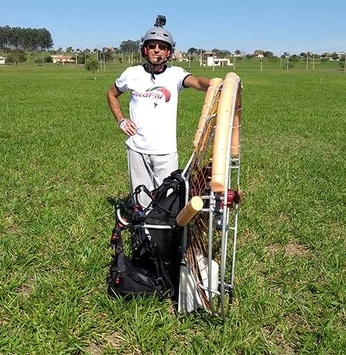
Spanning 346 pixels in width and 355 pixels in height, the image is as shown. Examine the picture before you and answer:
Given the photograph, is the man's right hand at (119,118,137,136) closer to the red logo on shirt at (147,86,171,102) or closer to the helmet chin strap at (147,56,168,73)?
the red logo on shirt at (147,86,171,102)

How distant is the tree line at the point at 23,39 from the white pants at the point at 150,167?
157961 mm

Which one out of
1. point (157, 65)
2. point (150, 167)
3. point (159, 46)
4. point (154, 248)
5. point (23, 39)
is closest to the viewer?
point (154, 248)

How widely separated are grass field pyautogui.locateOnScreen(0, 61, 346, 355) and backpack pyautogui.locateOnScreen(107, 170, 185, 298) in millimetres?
106

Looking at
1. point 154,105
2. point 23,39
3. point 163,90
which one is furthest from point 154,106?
point 23,39

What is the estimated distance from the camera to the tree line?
506 feet

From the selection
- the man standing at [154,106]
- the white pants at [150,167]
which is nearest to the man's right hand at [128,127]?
the man standing at [154,106]

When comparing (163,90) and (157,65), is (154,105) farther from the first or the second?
(157,65)

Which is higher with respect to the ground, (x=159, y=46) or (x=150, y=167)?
(x=159, y=46)

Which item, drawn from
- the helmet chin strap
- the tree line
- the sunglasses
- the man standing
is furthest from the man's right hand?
the tree line

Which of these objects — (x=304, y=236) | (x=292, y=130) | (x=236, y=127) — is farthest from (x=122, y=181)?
(x=292, y=130)

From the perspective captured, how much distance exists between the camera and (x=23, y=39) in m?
158

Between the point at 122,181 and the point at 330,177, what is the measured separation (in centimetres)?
292

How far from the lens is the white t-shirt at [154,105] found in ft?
11.9

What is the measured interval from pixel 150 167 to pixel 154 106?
0.52 metres
